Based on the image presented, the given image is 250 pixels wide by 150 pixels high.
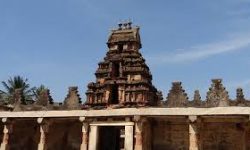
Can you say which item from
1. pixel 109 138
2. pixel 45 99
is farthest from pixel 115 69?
pixel 45 99

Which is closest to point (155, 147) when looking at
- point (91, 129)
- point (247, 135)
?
point (91, 129)

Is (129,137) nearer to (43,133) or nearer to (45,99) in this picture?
(43,133)

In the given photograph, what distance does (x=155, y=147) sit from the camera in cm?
1738

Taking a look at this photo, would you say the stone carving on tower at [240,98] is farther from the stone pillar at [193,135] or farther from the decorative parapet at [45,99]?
the decorative parapet at [45,99]

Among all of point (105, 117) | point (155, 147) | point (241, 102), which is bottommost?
point (155, 147)

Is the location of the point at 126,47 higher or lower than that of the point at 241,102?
higher

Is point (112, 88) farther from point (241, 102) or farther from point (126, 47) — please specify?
point (241, 102)

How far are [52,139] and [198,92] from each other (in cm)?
1111

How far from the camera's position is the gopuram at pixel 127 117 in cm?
1492

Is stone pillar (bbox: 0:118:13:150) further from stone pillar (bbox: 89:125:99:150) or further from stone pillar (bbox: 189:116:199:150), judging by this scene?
stone pillar (bbox: 189:116:199:150)

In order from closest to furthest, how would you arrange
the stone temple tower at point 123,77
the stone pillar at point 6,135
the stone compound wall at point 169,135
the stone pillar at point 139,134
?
the stone pillar at point 139,134 < the stone compound wall at point 169,135 < the stone pillar at point 6,135 < the stone temple tower at point 123,77

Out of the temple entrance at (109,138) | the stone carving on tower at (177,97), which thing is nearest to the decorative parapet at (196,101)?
the stone carving on tower at (177,97)

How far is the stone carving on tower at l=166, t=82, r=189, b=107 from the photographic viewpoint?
23.2 meters

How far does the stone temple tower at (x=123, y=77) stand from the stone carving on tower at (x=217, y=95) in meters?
3.91
